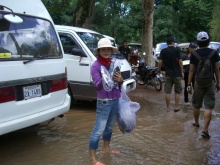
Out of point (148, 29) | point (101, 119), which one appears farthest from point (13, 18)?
point (148, 29)

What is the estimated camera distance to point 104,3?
33.2 m

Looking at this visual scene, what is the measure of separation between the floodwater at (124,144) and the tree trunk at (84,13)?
5826mm

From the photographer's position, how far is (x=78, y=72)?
7590 millimetres

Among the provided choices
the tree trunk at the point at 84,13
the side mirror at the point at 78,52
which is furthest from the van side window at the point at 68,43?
the tree trunk at the point at 84,13

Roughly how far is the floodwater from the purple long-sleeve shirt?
99 centimetres

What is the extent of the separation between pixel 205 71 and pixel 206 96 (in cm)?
48

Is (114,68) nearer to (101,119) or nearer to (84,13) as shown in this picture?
Answer: (101,119)

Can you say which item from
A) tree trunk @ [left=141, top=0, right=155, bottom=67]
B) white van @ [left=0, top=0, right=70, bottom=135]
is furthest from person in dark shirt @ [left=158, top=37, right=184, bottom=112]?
tree trunk @ [left=141, top=0, right=155, bottom=67]

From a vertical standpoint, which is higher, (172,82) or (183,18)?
(183,18)

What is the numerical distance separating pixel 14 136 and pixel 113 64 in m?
2.56

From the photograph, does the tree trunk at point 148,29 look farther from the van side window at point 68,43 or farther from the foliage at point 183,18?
the foliage at point 183,18

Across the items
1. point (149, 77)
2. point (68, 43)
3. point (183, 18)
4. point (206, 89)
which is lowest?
point (149, 77)

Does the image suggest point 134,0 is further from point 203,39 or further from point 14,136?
point 14,136

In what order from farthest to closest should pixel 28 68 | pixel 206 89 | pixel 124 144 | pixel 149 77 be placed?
pixel 149 77, pixel 206 89, pixel 124 144, pixel 28 68
